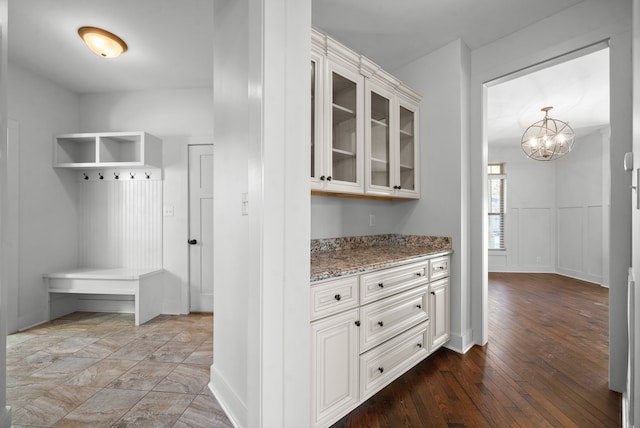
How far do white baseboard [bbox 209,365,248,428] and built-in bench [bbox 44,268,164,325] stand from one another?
1.81m

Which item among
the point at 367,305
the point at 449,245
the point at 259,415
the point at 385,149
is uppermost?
the point at 385,149

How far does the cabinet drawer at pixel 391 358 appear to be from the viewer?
180 centimetres

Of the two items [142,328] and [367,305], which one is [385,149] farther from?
[142,328]

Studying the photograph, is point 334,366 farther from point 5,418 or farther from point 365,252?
point 5,418

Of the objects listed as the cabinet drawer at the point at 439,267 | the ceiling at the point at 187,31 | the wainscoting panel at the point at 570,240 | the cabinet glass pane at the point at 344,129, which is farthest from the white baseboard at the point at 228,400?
the wainscoting panel at the point at 570,240

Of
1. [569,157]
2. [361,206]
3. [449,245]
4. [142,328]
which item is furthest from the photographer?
[569,157]

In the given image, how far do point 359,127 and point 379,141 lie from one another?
1.05ft

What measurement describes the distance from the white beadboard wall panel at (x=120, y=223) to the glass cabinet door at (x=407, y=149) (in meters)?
2.95

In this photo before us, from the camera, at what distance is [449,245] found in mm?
2723

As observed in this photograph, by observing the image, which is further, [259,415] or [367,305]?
[367,305]

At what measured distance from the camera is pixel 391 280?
1979 mm

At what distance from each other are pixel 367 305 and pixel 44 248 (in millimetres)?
3796

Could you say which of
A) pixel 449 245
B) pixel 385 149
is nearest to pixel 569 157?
pixel 449 245

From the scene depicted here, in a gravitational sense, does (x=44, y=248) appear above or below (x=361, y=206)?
below
